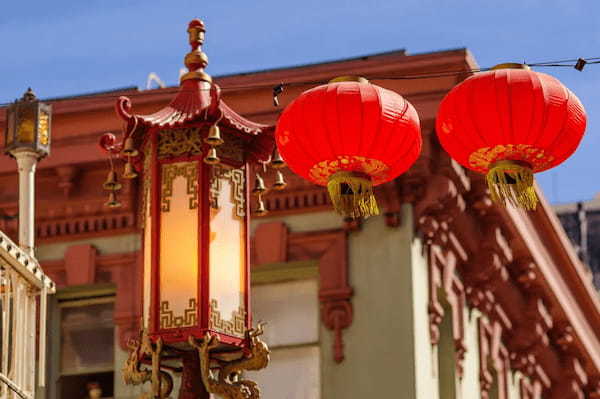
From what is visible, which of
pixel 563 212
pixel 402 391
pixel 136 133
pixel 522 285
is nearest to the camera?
pixel 136 133

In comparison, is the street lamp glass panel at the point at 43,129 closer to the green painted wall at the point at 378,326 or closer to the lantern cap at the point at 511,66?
the lantern cap at the point at 511,66

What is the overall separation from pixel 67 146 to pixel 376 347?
500 cm

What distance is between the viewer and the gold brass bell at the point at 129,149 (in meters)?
15.6

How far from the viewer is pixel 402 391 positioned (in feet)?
78.9

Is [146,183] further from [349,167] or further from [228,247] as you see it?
[349,167]

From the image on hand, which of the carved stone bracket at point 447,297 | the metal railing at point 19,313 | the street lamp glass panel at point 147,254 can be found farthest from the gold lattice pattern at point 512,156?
the carved stone bracket at point 447,297

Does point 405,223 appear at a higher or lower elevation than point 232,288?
higher

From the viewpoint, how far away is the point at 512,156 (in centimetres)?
1666

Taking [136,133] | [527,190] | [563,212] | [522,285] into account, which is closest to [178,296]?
[136,133]

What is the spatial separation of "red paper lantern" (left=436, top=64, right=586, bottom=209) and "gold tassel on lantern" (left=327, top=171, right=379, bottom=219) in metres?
0.79

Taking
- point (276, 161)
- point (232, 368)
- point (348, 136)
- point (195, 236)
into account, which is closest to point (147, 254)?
point (195, 236)

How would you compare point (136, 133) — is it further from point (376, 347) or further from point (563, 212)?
point (563, 212)

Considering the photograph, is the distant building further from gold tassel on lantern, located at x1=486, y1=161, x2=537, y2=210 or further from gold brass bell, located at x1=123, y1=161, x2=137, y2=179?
gold brass bell, located at x1=123, y1=161, x2=137, y2=179

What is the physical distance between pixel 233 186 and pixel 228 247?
26.1 inches
